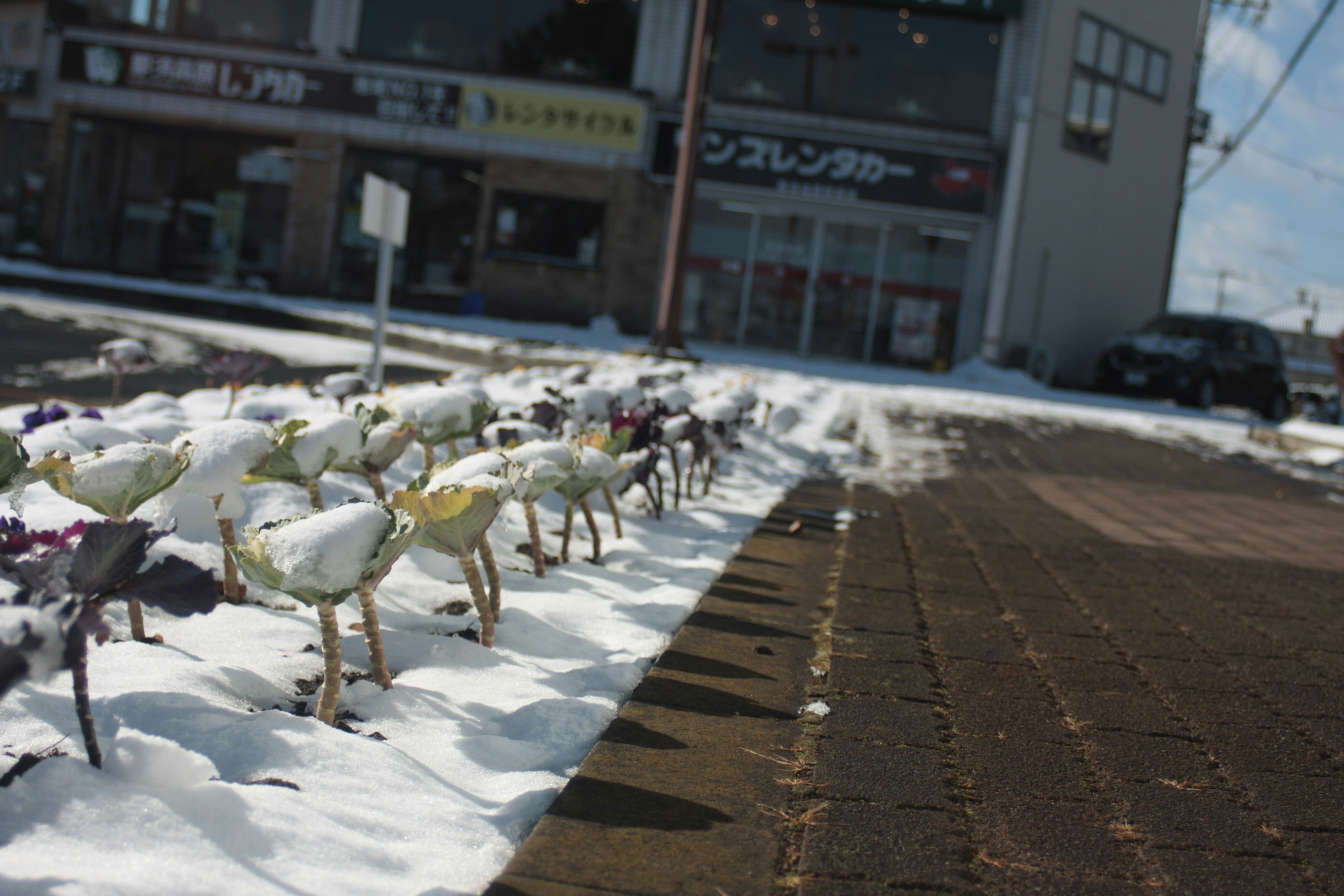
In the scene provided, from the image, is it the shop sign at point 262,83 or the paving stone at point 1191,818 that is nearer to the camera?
the paving stone at point 1191,818

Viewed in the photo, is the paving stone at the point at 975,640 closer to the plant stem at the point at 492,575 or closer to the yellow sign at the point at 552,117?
the plant stem at the point at 492,575

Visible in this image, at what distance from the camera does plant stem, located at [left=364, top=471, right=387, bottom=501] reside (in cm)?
240

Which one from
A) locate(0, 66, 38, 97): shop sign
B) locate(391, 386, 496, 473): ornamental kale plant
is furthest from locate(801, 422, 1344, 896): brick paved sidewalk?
locate(0, 66, 38, 97): shop sign

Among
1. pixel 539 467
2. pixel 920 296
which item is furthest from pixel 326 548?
pixel 920 296

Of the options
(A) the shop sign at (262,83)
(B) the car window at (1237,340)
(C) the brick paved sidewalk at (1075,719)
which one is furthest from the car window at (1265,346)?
(C) the brick paved sidewalk at (1075,719)

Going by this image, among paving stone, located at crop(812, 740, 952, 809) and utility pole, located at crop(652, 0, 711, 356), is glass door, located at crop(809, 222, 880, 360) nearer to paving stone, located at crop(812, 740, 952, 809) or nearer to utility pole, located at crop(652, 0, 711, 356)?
utility pole, located at crop(652, 0, 711, 356)

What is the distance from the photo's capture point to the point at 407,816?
4.46 ft

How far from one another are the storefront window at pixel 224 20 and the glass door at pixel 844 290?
9.22 m

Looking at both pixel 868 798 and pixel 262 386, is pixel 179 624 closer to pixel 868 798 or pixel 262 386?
pixel 868 798

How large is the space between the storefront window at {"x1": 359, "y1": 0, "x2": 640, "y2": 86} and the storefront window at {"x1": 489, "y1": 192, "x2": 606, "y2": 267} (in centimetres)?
199

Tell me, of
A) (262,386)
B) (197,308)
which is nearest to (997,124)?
(197,308)

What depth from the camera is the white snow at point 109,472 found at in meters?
1.65

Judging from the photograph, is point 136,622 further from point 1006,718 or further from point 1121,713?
point 1121,713

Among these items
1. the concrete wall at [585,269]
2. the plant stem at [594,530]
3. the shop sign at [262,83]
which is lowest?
the plant stem at [594,530]
